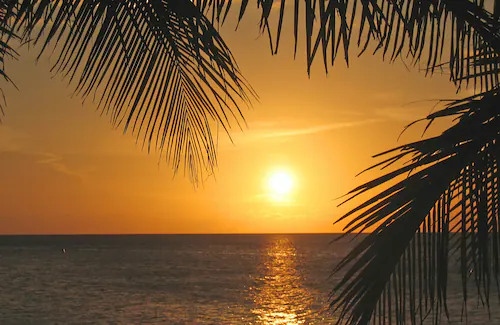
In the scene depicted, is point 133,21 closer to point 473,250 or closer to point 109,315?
point 473,250

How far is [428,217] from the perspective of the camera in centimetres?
245

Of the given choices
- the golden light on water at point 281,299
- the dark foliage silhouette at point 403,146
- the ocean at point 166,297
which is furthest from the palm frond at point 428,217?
the golden light on water at point 281,299

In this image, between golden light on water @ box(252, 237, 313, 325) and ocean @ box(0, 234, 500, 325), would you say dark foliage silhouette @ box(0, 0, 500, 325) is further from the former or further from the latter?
golden light on water @ box(252, 237, 313, 325)

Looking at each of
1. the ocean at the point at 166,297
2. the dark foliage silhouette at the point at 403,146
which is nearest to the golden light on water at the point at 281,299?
the ocean at the point at 166,297

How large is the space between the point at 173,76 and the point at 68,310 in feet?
96.2

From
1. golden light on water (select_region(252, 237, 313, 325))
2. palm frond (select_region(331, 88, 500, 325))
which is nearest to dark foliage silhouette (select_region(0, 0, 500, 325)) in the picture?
palm frond (select_region(331, 88, 500, 325))

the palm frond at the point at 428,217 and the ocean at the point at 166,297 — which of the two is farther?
the ocean at the point at 166,297

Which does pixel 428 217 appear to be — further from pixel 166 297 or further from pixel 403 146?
pixel 166 297

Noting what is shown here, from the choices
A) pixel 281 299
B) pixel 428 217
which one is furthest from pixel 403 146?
pixel 281 299

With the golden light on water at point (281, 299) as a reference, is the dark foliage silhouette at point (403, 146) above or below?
above

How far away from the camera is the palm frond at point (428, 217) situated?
238 centimetres

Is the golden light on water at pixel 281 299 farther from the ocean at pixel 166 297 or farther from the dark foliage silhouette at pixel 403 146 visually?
the dark foliage silhouette at pixel 403 146

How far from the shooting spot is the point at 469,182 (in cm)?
248

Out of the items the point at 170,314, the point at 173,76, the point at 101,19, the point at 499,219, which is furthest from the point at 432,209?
the point at 170,314
